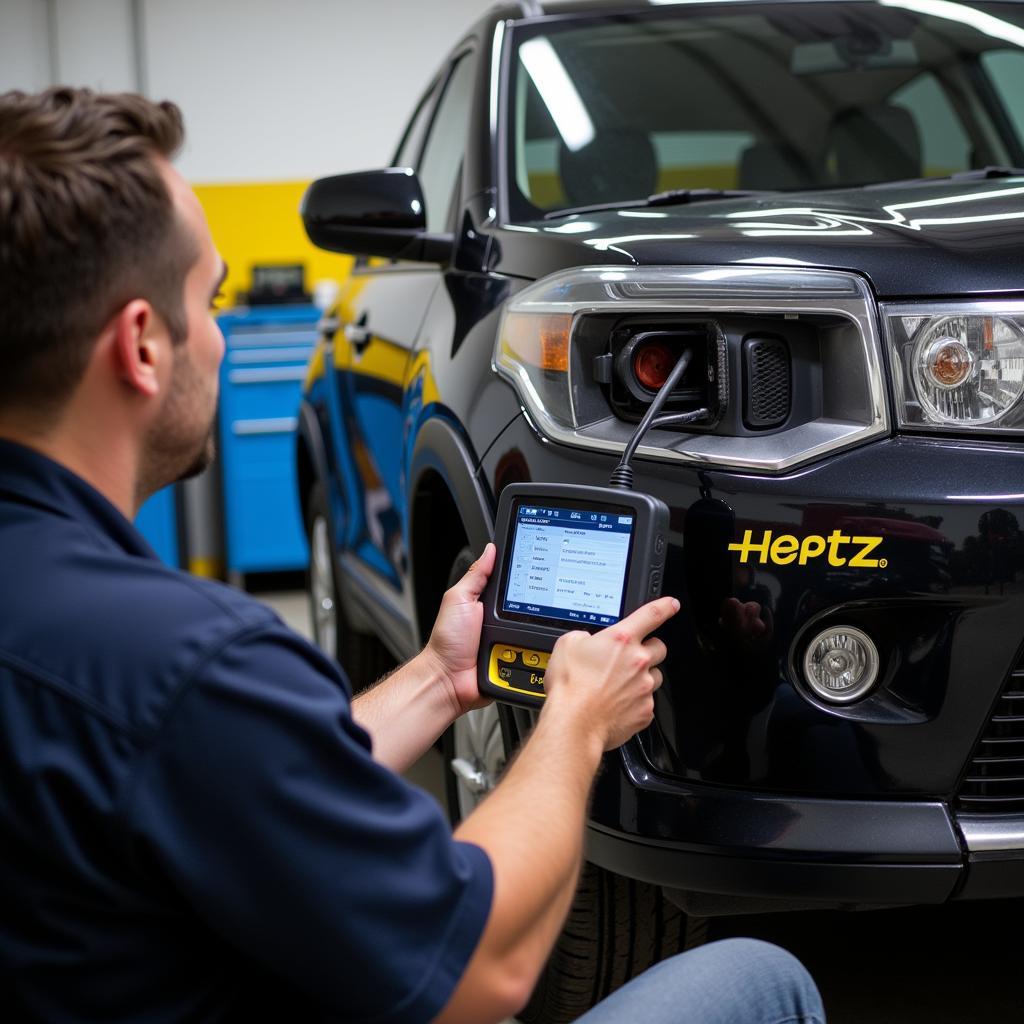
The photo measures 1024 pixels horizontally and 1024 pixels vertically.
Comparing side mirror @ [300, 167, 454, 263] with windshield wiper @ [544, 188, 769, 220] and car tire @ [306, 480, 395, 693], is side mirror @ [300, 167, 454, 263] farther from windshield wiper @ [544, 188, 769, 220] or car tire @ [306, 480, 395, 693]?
car tire @ [306, 480, 395, 693]

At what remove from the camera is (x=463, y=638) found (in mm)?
1518

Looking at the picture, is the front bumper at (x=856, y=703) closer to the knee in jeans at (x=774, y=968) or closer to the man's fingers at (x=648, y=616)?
the man's fingers at (x=648, y=616)

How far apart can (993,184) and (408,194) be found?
838 mm

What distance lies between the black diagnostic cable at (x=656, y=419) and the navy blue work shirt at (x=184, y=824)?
641 mm

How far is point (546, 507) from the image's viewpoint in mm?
1510

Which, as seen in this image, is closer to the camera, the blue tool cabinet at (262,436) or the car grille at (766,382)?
the car grille at (766,382)

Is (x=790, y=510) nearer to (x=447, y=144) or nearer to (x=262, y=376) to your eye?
(x=447, y=144)

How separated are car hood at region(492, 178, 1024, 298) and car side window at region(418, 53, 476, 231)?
26.1 inches

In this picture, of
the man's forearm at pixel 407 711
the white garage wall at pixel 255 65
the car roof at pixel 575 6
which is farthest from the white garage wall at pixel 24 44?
the man's forearm at pixel 407 711

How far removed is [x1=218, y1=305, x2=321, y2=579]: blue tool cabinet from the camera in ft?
18.8

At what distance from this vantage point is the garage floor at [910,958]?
204 cm

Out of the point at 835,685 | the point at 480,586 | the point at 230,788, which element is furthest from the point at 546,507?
the point at 230,788

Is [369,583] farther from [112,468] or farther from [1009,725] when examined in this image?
[112,468]

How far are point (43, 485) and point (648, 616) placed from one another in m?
0.59
